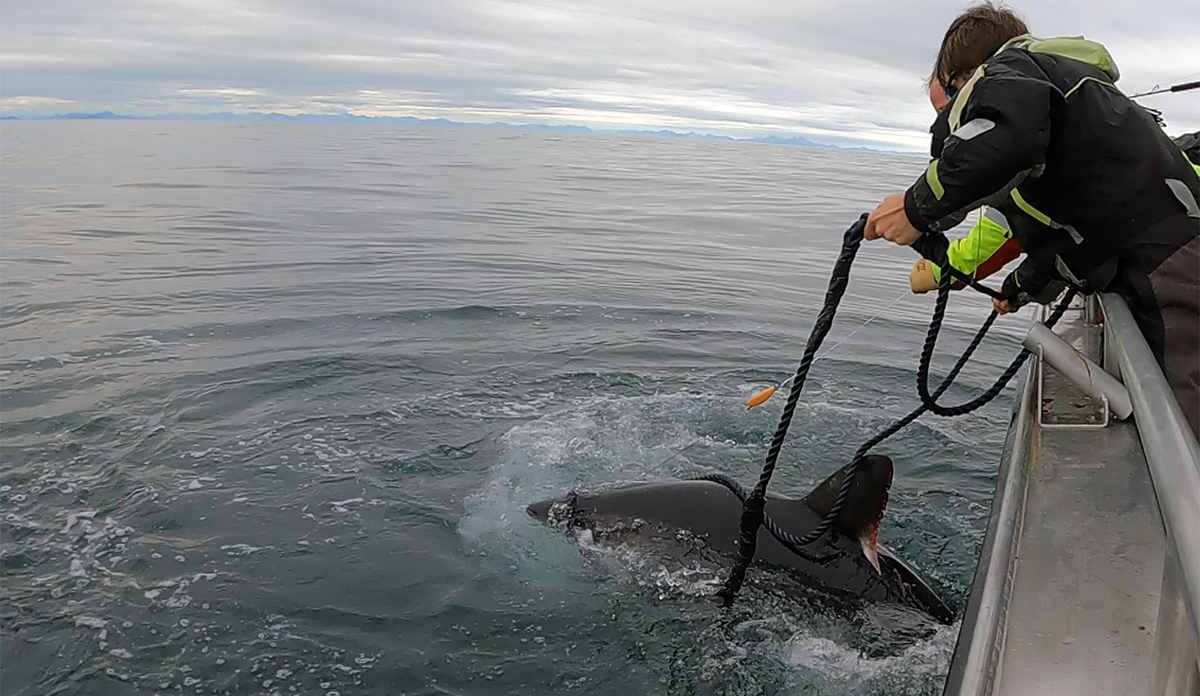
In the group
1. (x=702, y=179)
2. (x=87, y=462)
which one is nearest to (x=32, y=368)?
(x=87, y=462)

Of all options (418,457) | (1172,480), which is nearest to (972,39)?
(1172,480)

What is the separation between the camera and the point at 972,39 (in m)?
4.05

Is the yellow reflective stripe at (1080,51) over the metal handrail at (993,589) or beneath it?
over

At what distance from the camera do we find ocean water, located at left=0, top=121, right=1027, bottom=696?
4.35m

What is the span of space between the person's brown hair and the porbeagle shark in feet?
5.88

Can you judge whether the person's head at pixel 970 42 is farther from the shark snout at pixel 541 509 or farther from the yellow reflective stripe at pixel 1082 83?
the shark snout at pixel 541 509

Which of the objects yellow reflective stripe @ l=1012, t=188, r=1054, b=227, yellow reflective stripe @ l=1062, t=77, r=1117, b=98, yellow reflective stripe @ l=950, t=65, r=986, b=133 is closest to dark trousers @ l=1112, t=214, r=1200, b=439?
yellow reflective stripe @ l=1012, t=188, r=1054, b=227

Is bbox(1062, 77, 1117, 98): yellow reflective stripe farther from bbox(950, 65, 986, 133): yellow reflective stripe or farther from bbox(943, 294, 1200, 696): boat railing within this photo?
bbox(943, 294, 1200, 696): boat railing

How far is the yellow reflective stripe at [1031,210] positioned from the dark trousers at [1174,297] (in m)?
0.33

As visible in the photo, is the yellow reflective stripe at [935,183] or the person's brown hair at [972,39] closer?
the yellow reflective stripe at [935,183]

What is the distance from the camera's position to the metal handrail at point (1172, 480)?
131 cm

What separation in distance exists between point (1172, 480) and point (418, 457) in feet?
18.7

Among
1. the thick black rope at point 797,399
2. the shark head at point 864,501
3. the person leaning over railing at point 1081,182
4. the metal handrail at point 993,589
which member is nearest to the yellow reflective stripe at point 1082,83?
the person leaning over railing at point 1081,182

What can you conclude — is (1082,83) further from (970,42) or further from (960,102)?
(970,42)
